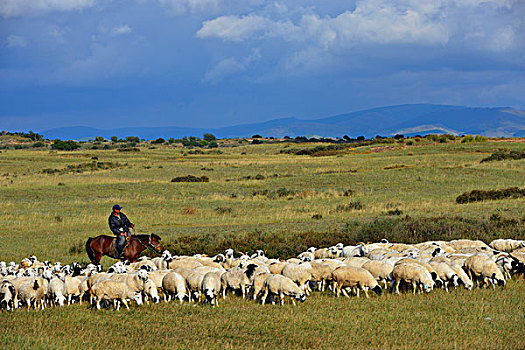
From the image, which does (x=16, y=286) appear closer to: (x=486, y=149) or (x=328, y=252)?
(x=328, y=252)

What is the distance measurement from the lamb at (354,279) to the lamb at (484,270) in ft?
8.77

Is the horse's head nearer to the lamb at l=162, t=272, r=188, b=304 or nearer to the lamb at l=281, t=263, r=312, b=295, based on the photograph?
the lamb at l=162, t=272, r=188, b=304

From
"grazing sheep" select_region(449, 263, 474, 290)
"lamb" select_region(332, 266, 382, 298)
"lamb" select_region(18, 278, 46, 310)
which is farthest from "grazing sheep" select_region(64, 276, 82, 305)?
"grazing sheep" select_region(449, 263, 474, 290)

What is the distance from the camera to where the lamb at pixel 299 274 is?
536 inches

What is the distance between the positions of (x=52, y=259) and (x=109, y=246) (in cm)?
311

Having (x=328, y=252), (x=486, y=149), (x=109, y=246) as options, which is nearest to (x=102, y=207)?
(x=109, y=246)

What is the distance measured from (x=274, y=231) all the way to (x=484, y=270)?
447 inches

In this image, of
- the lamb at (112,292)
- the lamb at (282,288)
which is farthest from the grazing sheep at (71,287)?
the lamb at (282,288)

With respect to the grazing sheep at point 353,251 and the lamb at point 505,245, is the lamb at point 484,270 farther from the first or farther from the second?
the lamb at point 505,245

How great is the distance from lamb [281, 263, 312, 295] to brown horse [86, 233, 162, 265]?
21.6ft

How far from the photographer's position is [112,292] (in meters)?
12.7

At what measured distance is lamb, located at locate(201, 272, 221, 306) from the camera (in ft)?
42.0

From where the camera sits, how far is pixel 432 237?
2175 cm

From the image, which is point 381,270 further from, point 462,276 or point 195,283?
point 195,283
